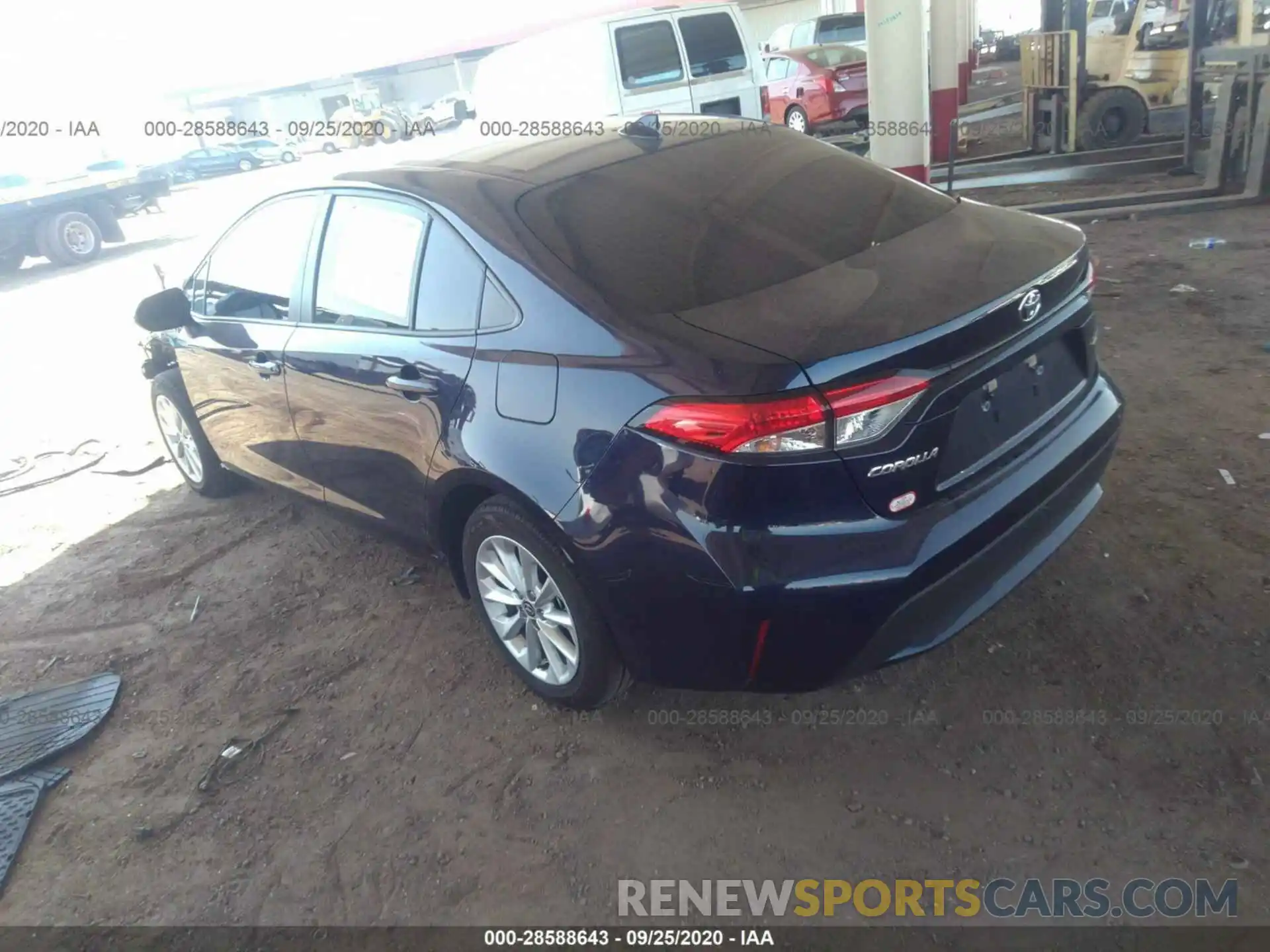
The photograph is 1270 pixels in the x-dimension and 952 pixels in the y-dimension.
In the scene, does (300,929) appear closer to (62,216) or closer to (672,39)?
(672,39)

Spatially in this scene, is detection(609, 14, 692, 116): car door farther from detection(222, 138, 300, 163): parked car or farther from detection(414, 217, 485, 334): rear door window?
detection(222, 138, 300, 163): parked car

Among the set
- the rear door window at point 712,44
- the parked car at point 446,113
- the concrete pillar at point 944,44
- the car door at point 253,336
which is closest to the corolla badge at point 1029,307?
the car door at point 253,336

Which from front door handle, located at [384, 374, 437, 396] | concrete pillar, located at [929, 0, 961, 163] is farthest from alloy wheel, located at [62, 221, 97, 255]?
front door handle, located at [384, 374, 437, 396]

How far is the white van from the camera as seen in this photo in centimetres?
1027

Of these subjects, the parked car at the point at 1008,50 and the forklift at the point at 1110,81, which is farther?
the parked car at the point at 1008,50

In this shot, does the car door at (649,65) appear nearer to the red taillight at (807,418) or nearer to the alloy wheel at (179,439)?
the alloy wheel at (179,439)

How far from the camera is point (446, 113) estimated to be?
3409 centimetres

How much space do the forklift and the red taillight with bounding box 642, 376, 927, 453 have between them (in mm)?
10547

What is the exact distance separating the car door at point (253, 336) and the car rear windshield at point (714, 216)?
4.01 feet

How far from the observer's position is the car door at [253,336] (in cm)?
349

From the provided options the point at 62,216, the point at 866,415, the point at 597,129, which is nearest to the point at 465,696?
the point at 866,415

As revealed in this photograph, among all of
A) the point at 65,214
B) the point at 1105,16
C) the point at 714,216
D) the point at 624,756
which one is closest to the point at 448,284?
the point at 714,216

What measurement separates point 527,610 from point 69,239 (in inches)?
591

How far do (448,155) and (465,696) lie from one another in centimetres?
185
